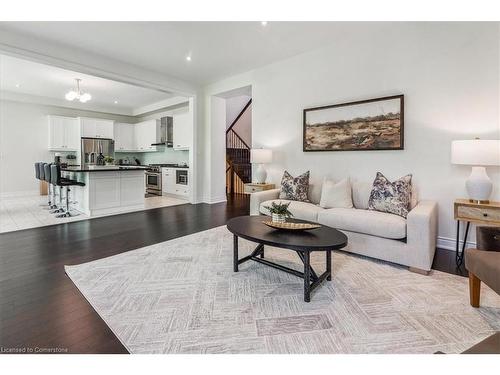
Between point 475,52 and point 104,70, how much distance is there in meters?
5.36

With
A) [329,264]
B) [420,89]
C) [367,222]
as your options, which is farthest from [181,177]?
[420,89]

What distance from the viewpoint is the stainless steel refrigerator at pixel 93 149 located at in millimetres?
7922

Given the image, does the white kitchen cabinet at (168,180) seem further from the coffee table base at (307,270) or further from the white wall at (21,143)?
the coffee table base at (307,270)

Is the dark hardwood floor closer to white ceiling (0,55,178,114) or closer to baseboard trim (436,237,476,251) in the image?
baseboard trim (436,237,476,251)

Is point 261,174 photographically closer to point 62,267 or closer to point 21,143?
point 62,267

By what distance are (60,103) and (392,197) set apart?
894 cm

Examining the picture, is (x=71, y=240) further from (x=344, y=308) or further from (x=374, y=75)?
(x=374, y=75)

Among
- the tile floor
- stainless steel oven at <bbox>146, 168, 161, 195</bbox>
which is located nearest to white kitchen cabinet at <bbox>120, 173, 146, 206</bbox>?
the tile floor

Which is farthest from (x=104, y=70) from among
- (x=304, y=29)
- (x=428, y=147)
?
(x=428, y=147)

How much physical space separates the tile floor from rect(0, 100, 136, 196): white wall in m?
0.46

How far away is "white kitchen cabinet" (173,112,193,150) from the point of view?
7.21 metres

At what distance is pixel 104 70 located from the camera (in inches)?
182

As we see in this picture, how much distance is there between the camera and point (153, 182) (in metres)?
7.95
